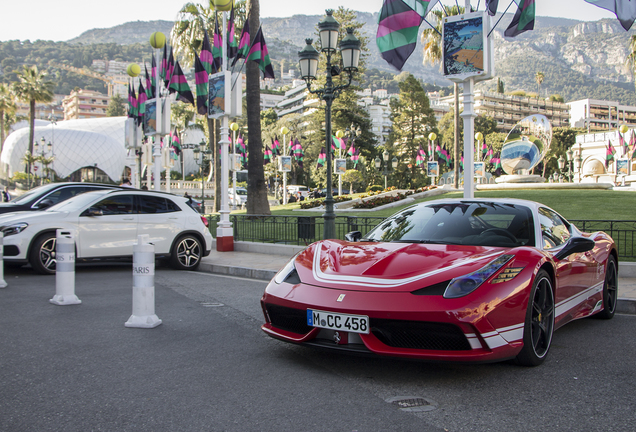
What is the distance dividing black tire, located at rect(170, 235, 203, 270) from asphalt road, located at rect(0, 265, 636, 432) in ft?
17.2

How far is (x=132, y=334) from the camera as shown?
5.06 meters

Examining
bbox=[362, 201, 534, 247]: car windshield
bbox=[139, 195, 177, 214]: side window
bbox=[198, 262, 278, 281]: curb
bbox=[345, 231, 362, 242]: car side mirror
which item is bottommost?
bbox=[198, 262, 278, 281]: curb

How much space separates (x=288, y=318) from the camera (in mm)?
3984

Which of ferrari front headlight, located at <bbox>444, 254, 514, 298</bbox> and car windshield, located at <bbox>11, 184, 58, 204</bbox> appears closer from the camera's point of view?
ferrari front headlight, located at <bbox>444, 254, 514, 298</bbox>

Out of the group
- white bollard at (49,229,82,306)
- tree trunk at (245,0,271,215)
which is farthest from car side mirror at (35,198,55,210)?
tree trunk at (245,0,271,215)

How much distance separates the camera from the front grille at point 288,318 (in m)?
3.85

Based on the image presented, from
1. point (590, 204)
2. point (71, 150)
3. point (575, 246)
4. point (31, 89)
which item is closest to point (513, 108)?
point (71, 150)

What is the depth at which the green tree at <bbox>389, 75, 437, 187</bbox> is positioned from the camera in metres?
67.8

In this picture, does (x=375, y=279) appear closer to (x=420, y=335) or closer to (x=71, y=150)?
(x=420, y=335)

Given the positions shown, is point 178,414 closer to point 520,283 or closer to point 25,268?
point 520,283

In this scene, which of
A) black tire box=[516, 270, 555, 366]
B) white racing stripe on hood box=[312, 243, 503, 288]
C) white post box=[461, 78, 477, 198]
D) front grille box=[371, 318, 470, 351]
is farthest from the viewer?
white post box=[461, 78, 477, 198]

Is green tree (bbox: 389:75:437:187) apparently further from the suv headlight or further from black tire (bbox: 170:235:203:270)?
the suv headlight

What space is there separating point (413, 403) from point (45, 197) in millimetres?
11218

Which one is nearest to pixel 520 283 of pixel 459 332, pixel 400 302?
pixel 459 332
